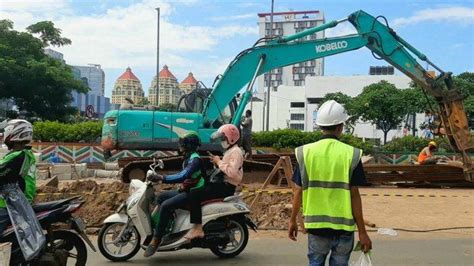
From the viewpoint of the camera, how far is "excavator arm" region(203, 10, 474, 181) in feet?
52.1

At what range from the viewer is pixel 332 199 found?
4.26 m

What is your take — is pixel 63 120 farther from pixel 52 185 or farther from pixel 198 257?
pixel 198 257

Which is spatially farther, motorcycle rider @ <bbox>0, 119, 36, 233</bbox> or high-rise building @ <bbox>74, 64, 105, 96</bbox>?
high-rise building @ <bbox>74, 64, 105, 96</bbox>

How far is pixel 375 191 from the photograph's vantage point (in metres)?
16.2

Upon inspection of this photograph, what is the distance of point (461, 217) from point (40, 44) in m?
32.5

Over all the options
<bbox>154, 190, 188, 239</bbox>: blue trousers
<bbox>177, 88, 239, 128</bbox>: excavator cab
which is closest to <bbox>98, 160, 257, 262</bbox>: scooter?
<bbox>154, 190, 188, 239</bbox>: blue trousers

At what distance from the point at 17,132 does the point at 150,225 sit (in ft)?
6.80

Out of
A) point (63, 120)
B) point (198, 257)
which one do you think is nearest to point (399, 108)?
point (63, 120)

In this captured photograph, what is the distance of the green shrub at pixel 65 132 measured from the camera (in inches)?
1136

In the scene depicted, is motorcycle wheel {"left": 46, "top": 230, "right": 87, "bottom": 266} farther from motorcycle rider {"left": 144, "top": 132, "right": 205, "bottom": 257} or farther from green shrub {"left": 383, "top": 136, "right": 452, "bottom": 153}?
green shrub {"left": 383, "top": 136, "right": 452, "bottom": 153}

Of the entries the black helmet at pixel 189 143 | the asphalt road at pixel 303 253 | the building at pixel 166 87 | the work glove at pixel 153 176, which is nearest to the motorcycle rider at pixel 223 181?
the black helmet at pixel 189 143

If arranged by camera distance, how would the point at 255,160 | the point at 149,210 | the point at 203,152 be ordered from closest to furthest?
1. the point at 149,210
2. the point at 203,152
3. the point at 255,160

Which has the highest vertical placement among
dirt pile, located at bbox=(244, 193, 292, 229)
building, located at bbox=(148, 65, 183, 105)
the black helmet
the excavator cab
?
building, located at bbox=(148, 65, 183, 105)

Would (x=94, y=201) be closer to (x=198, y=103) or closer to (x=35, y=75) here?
(x=198, y=103)
